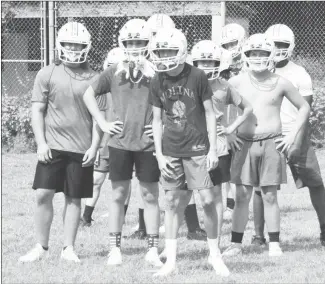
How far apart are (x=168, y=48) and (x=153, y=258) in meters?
1.76

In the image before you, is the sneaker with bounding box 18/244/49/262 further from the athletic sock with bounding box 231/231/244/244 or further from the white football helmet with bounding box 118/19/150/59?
the white football helmet with bounding box 118/19/150/59

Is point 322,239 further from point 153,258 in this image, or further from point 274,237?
point 153,258

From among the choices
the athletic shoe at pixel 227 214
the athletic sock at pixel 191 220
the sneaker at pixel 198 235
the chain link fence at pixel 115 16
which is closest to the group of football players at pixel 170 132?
the sneaker at pixel 198 235

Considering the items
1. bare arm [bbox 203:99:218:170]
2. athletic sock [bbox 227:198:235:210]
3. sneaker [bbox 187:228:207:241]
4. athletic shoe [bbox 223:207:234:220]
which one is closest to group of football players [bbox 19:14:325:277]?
bare arm [bbox 203:99:218:170]

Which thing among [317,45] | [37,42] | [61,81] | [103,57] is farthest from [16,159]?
[61,81]

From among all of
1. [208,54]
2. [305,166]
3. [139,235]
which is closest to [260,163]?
[305,166]

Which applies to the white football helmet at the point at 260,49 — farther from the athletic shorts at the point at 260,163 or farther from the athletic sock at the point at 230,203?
the athletic sock at the point at 230,203

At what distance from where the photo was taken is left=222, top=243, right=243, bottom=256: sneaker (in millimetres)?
7541

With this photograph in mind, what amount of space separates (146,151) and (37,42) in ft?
45.6

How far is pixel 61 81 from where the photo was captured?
7.24 metres

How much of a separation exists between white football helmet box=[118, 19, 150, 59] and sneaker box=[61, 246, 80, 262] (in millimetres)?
1694

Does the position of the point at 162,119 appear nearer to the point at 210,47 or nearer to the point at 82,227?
the point at 210,47

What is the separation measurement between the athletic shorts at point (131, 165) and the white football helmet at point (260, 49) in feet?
4.04

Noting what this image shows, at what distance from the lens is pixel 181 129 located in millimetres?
6680
